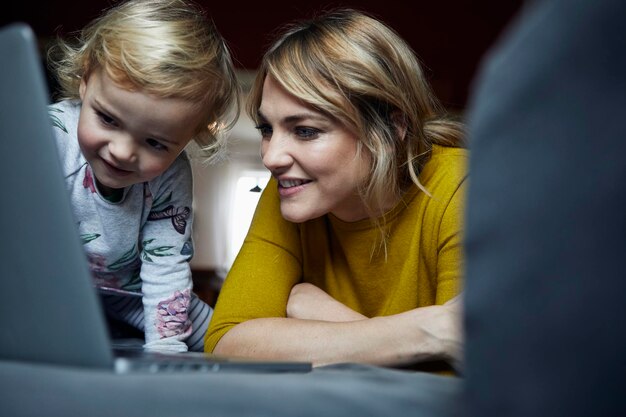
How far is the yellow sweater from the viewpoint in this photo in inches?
51.9

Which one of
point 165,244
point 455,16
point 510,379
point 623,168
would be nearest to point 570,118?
point 623,168

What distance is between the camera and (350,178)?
1.38 m

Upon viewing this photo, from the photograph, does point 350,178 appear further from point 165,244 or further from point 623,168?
point 623,168

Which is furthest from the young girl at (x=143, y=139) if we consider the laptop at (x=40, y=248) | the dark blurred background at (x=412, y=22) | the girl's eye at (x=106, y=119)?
the dark blurred background at (x=412, y=22)

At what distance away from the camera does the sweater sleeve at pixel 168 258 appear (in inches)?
55.7

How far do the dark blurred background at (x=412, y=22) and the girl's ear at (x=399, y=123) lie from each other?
3.51 meters

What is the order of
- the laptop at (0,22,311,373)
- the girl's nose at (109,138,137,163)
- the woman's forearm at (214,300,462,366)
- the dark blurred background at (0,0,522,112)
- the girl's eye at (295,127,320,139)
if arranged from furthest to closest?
the dark blurred background at (0,0,522,112) → the girl's eye at (295,127,320,139) → the girl's nose at (109,138,137,163) → the woman's forearm at (214,300,462,366) → the laptop at (0,22,311,373)

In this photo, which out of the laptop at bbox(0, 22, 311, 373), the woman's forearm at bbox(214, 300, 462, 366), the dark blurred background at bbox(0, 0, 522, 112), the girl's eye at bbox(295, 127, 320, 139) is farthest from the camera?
the dark blurred background at bbox(0, 0, 522, 112)

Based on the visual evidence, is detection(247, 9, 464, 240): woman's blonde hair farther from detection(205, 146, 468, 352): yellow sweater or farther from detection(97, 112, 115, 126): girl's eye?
detection(97, 112, 115, 126): girl's eye

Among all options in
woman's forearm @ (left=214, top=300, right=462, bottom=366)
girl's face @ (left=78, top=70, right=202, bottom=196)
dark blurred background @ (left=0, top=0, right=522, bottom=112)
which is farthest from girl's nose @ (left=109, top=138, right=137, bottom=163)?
dark blurred background @ (left=0, top=0, right=522, bottom=112)

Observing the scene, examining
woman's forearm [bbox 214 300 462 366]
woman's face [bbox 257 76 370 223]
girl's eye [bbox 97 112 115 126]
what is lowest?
woman's forearm [bbox 214 300 462 366]

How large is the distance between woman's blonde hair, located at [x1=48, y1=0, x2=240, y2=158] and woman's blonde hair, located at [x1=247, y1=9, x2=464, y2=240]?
98mm

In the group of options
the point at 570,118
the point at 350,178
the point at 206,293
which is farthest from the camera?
the point at 206,293

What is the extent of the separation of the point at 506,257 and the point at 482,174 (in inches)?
2.3
